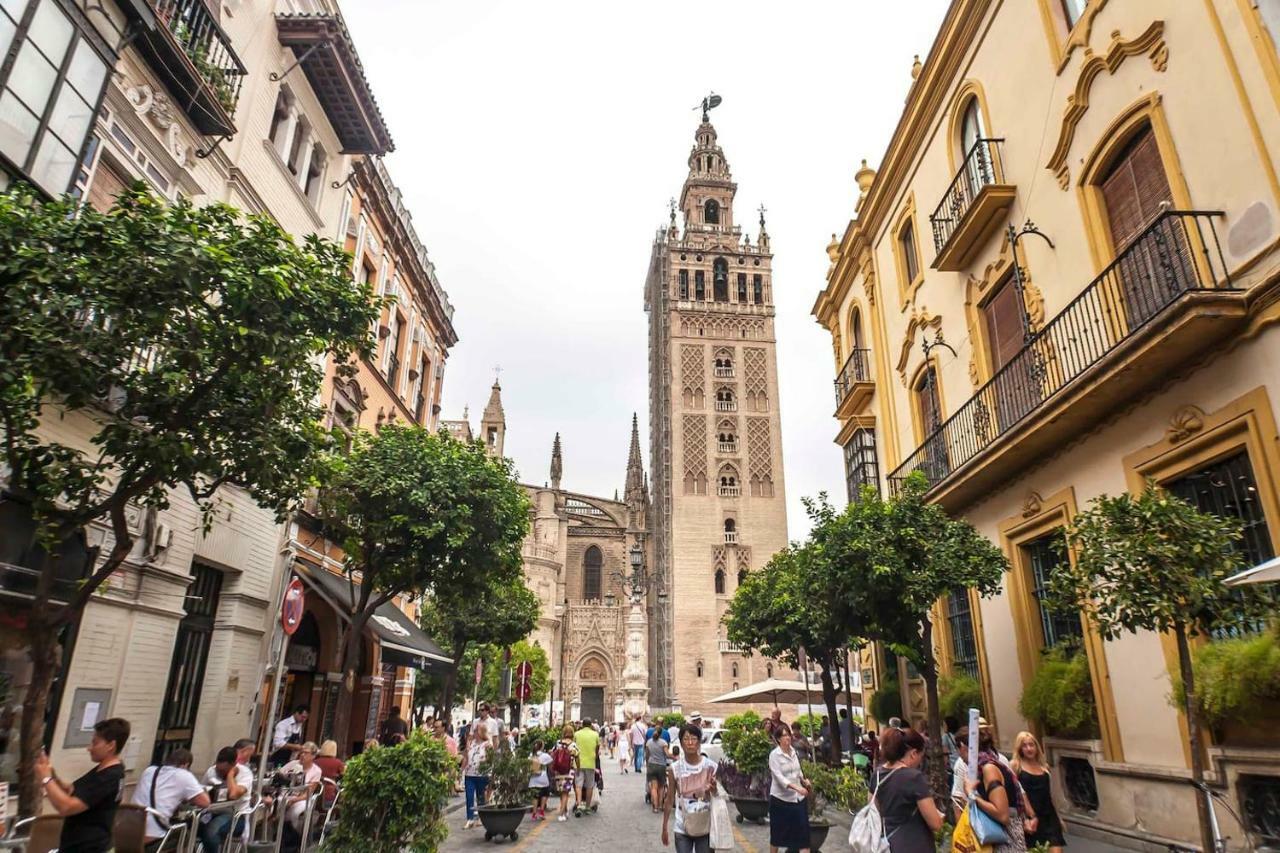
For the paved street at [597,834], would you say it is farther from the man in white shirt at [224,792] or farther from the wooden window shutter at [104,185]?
the wooden window shutter at [104,185]

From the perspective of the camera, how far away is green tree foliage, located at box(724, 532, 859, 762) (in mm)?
11867

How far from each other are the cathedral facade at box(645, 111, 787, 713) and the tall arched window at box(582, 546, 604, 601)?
23.6ft

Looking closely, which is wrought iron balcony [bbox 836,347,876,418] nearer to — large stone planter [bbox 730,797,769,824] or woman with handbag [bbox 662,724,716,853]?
large stone planter [bbox 730,797,769,824]

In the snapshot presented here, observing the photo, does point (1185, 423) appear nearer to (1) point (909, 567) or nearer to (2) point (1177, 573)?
(2) point (1177, 573)

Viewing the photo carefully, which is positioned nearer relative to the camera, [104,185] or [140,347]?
[140,347]

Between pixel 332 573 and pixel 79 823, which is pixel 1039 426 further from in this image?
pixel 332 573

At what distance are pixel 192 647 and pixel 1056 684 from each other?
40.6 feet

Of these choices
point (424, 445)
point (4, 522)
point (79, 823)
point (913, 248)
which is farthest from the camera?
point (913, 248)

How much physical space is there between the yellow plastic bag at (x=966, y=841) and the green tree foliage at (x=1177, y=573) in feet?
5.37

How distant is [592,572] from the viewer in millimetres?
67375

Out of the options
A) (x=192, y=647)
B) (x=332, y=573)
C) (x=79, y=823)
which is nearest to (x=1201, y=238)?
(x=79, y=823)

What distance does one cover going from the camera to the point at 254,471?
7.17 meters

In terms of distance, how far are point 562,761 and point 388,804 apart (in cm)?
745

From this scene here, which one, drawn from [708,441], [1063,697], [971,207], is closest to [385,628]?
[1063,697]
